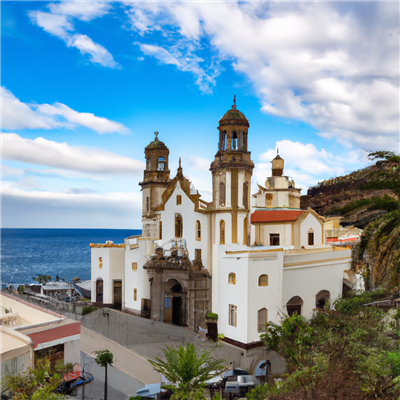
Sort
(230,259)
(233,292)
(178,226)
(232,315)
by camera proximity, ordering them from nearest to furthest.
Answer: (233,292)
(232,315)
(230,259)
(178,226)

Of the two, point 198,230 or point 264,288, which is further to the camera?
point 198,230

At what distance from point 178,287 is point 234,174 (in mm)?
12067

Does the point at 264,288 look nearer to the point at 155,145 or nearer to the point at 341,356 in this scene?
the point at 341,356

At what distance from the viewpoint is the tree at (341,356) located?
13.7 m

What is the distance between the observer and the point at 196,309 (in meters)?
31.6

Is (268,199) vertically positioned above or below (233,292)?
above

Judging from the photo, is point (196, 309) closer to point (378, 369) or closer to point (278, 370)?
point (278, 370)

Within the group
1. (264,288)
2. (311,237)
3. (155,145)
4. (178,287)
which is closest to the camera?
(264,288)

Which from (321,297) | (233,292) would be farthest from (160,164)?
(321,297)

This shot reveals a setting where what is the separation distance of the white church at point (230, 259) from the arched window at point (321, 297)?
0.40 ft

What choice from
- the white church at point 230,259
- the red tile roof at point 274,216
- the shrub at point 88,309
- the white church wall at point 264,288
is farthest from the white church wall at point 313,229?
the shrub at point 88,309

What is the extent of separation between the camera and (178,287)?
36.2 m

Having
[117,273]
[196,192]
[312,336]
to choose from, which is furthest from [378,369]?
[117,273]

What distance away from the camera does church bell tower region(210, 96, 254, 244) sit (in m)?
31.3
